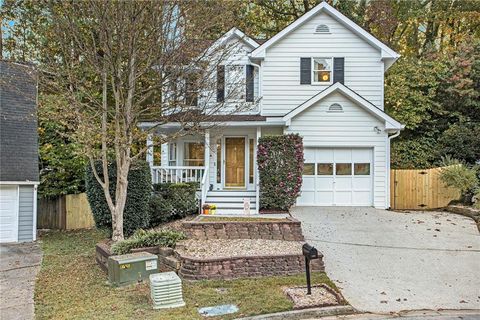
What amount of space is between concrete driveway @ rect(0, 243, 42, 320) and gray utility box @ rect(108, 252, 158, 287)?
156 centimetres

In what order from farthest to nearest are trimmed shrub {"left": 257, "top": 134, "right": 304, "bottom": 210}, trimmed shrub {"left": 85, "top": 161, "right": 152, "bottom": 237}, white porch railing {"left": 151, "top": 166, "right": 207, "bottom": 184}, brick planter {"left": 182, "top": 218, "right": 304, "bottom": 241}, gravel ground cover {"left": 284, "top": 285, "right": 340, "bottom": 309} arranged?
white porch railing {"left": 151, "top": 166, "right": 207, "bottom": 184}, trimmed shrub {"left": 257, "top": 134, "right": 304, "bottom": 210}, trimmed shrub {"left": 85, "top": 161, "right": 152, "bottom": 237}, brick planter {"left": 182, "top": 218, "right": 304, "bottom": 241}, gravel ground cover {"left": 284, "top": 285, "right": 340, "bottom": 309}

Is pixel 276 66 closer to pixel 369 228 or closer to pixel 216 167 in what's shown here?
pixel 216 167

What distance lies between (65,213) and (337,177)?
1199 cm

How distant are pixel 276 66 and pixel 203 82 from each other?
22.4ft

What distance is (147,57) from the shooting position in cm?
1084

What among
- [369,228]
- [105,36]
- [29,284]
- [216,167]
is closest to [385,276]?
[369,228]

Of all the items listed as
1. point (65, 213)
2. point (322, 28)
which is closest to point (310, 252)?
point (322, 28)

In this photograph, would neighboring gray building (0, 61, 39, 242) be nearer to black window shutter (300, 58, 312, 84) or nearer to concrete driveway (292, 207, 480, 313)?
concrete driveway (292, 207, 480, 313)

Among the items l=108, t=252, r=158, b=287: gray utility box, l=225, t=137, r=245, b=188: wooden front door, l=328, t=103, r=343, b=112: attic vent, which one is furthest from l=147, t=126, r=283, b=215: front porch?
l=108, t=252, r=158, b=287: gray utility box

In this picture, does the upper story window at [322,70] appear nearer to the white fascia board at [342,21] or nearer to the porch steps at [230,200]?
the white fascia board at [342,21]

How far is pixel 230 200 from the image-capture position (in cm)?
1575

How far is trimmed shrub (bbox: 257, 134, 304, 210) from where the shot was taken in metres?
14.9

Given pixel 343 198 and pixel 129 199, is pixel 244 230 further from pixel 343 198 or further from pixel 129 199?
pixel 343 198

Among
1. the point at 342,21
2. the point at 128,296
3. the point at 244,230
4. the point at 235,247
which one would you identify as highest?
the point at 342,21
